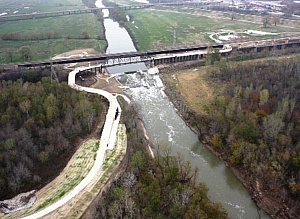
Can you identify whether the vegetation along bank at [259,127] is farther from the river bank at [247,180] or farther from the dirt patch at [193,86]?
the dirt patch at [193,86]

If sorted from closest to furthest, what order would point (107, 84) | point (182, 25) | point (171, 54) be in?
point (107, 84), point (171, 54), point (182, 25)

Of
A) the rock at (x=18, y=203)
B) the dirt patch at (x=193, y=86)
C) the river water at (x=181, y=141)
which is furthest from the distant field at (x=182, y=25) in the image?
the rock at (x=18, y=203)

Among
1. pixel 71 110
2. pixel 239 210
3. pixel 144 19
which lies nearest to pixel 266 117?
pixel 239 210

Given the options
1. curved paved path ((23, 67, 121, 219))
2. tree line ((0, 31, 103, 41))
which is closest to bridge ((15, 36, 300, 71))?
curved paved path ((23, 67, 121, 219))

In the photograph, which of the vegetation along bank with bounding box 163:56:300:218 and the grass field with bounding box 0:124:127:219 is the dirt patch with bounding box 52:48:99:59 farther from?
the grass field with bounding box 0:124:127:219

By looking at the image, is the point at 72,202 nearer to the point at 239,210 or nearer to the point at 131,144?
the point at 131,144

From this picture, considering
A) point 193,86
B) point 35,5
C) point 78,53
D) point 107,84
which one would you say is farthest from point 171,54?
point 35,5

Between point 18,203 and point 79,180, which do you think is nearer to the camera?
point 18,203

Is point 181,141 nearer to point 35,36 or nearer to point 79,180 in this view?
point 79,180
